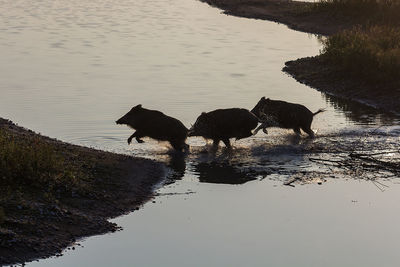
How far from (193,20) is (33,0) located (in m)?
16.0

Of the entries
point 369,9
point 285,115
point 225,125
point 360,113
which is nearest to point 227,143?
point 225,125

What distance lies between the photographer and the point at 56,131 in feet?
61.5

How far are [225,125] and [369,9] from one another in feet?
80.8

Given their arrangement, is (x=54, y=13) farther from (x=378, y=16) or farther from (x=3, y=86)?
(x=3, y=86)

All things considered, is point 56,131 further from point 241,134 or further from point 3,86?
Result: point 3,86

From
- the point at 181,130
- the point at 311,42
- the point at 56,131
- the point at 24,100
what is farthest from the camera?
the point at 311,42

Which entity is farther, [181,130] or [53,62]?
[53,62]

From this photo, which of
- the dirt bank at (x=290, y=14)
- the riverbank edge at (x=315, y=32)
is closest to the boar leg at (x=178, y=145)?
the riverbank edge at (x=315, y=32)

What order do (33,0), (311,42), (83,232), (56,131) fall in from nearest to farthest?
(83,232), (56,131), (311,42), (33,0)

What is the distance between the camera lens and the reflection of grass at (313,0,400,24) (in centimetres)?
3890

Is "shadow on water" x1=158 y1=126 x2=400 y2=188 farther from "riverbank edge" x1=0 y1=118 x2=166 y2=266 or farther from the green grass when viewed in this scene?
the green grass

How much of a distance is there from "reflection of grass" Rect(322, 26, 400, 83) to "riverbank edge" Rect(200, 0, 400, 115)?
31 cm

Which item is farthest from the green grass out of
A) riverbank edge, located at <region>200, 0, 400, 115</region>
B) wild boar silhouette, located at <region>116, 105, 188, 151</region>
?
riverbank edge, located at <region>200, 0, 400, 115</region>

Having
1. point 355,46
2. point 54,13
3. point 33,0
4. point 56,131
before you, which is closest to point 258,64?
point 355,46
